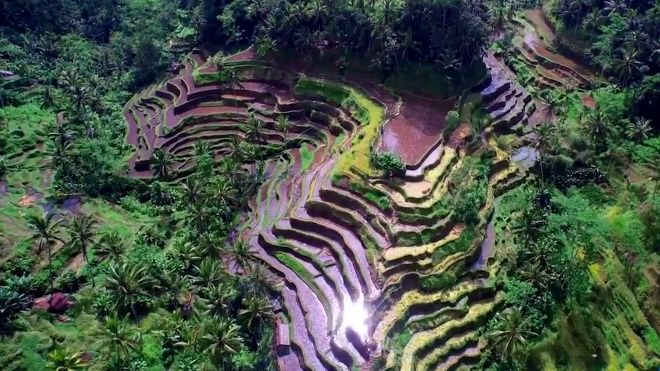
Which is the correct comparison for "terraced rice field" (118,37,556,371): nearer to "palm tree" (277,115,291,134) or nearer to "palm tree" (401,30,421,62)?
"palm tree" (277,115,291,134)

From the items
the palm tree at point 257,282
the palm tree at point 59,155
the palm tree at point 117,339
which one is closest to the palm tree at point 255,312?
the palm tree at point 257,282

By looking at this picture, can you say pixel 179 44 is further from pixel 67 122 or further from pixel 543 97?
pixel 543 97

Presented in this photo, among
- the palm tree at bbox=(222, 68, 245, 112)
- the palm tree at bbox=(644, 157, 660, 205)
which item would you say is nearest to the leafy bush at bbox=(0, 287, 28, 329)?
the palm tree at bbox=(222, 68, 245, 112)

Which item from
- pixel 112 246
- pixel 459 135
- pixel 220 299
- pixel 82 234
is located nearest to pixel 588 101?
pixel 459 135

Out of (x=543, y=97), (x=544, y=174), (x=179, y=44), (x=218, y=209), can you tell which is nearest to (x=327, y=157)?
(x=218, y=209)

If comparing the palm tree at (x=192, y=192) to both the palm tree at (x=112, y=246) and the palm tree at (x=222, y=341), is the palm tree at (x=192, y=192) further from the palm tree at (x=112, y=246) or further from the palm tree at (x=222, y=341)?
the palm tree at (x=222, y=341)

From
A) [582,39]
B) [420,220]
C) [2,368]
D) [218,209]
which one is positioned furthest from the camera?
[582,39]
